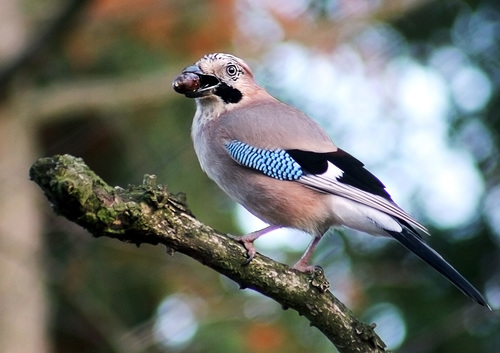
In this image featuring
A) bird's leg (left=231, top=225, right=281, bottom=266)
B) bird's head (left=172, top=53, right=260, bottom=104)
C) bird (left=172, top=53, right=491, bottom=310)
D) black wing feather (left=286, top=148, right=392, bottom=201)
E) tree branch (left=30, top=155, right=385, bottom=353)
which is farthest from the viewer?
bird's head (left=172, top=53, right=260, bottom=104)

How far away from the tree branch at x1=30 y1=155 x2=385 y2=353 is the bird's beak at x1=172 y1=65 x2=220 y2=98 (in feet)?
5.14

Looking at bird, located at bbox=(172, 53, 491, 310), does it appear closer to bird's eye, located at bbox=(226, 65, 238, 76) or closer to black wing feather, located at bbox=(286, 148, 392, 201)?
black wing feather, located at bbox=(286, 148, 392, 201)

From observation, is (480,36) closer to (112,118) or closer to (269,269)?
(112,118)

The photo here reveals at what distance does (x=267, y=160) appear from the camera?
17.6ft

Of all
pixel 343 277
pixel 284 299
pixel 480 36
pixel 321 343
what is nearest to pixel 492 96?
pixel 480 36

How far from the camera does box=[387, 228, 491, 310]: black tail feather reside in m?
4.53

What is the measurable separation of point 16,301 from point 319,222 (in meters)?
5.29

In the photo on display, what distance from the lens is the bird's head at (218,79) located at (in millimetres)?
5742

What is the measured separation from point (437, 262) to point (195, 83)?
1.95 m

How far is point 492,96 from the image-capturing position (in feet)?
32.4

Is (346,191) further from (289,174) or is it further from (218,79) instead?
(218,79)

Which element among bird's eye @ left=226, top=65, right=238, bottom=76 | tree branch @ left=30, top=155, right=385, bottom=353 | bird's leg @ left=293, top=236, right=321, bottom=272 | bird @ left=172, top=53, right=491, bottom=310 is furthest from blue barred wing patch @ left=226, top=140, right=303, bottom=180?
tree branch @ left=30, top=155, right=385, bottom=353

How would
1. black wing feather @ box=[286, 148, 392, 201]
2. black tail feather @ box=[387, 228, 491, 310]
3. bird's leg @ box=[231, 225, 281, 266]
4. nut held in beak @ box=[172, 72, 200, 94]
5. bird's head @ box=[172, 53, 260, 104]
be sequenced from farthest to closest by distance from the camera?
bird's head @ box=[172, 53, 260, 104], nut held in beak @ box=[172, 72, 200, 94], black wing feather @ box=[286, 148, 392, 201], black tail feather @ box=[387, 228, 491, 310], bird's leg @ box=[231, 225, 281, 266]

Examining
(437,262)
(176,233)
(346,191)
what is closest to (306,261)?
(346,191)
